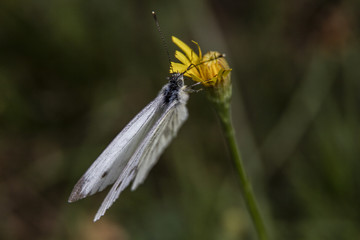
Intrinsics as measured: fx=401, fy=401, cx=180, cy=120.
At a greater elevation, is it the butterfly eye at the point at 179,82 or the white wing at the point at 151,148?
the butterfly eye at the point at 179,82

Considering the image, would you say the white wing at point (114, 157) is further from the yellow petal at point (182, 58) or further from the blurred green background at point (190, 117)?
the blurred green background at point (190, 117)

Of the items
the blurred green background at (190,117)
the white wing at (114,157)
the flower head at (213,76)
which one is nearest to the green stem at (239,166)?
the flower head at (213,76)

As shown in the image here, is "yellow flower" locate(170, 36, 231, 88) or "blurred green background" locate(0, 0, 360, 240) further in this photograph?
"blurred green background" locate(0, 0, 360, 240)

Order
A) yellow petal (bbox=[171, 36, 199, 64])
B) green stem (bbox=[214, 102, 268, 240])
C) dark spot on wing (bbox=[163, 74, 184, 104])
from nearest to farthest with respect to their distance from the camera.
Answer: green stem (bbox=[214, 102, 268, 240])
yellow petal (bbox=[171, 36, 199, 64])
dark spot on wing (bbox=[163, 74, 184, 104])

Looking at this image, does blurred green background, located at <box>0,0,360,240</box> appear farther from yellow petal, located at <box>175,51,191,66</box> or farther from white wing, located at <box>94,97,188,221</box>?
yellow petal, located at <box>175,51,191,66</box>

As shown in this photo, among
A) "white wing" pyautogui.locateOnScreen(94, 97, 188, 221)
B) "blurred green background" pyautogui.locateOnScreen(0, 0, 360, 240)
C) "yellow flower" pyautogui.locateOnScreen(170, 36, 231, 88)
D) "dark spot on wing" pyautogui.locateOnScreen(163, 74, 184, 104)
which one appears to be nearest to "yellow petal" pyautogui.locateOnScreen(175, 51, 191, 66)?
"yellow flower" pyautogui.locateOnScreen(170, 36, 231, 88)

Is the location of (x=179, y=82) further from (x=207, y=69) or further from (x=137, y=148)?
(x=137, y=148)

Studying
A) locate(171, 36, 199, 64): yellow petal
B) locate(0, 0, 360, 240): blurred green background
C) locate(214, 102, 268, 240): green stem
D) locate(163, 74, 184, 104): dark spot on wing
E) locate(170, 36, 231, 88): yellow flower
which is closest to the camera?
locate(214, 102, 268, 240): green stem

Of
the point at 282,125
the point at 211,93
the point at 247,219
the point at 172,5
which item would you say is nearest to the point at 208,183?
the point at 247,219
